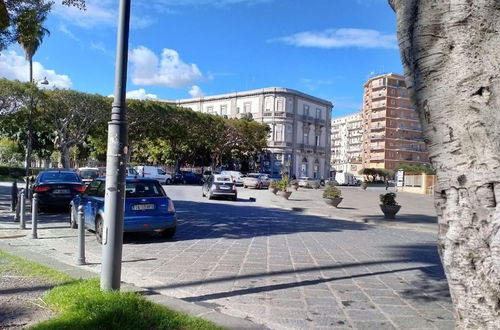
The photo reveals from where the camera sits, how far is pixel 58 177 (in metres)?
15.8

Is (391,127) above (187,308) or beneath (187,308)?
above

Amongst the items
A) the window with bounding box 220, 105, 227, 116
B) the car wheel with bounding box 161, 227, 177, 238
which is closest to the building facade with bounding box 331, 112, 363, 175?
the window with bounding box 220, 105, 227, 116

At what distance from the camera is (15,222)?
12414 mm

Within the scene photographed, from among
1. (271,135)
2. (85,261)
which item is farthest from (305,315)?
(271,135)

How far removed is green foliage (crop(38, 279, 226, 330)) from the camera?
416 centimetres

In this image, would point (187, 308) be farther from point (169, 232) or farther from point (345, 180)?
point (345, 180)

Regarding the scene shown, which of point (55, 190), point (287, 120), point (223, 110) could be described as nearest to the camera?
point (55, 190)

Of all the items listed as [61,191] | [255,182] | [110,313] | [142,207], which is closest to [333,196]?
[61,191]


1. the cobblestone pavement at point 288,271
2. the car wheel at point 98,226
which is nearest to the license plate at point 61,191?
the cobblestone pavement at point 288,271

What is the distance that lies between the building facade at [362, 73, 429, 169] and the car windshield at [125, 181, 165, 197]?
334ft

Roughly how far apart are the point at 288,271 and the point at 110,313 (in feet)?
11.1

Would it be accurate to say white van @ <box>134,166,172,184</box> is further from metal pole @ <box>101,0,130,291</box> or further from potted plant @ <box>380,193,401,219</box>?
metal pole @ <box>101,0,130,291</box>

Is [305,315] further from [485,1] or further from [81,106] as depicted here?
[81,106]

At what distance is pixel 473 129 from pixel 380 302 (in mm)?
3882
